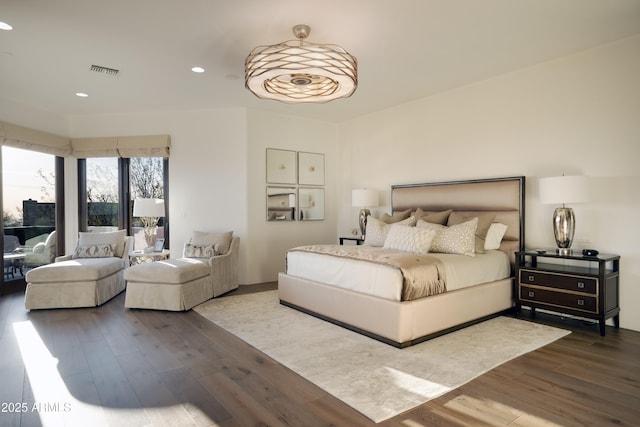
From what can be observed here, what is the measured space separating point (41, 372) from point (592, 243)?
16.2 feet

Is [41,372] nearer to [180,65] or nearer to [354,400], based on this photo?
[354,400]

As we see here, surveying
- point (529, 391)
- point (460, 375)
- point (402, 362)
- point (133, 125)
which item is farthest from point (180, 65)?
→ point (529, 391)

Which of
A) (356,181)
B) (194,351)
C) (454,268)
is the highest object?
(356,181)

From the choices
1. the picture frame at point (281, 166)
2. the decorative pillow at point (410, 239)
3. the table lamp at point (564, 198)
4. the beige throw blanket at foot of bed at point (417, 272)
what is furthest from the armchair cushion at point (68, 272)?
the table lamp at point (564, 198)

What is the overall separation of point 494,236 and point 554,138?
4.05 feet

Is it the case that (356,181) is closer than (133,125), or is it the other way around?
(133,125)

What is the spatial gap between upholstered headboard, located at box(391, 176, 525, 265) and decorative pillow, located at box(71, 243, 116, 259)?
4.30 metres

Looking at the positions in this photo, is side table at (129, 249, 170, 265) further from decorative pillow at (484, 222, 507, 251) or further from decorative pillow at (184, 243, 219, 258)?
decorative pillow at (484, 222, 507, 251)

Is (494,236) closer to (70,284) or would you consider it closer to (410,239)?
(410,239)

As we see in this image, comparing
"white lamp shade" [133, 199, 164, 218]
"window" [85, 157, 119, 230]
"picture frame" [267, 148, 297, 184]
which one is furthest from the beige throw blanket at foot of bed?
"window" [85, 157, 119, 230]

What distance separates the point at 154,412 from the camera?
2.05 meters

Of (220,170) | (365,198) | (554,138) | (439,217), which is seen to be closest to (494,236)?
(439,217)

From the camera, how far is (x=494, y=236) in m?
4.18

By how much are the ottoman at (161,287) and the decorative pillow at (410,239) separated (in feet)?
7.80
